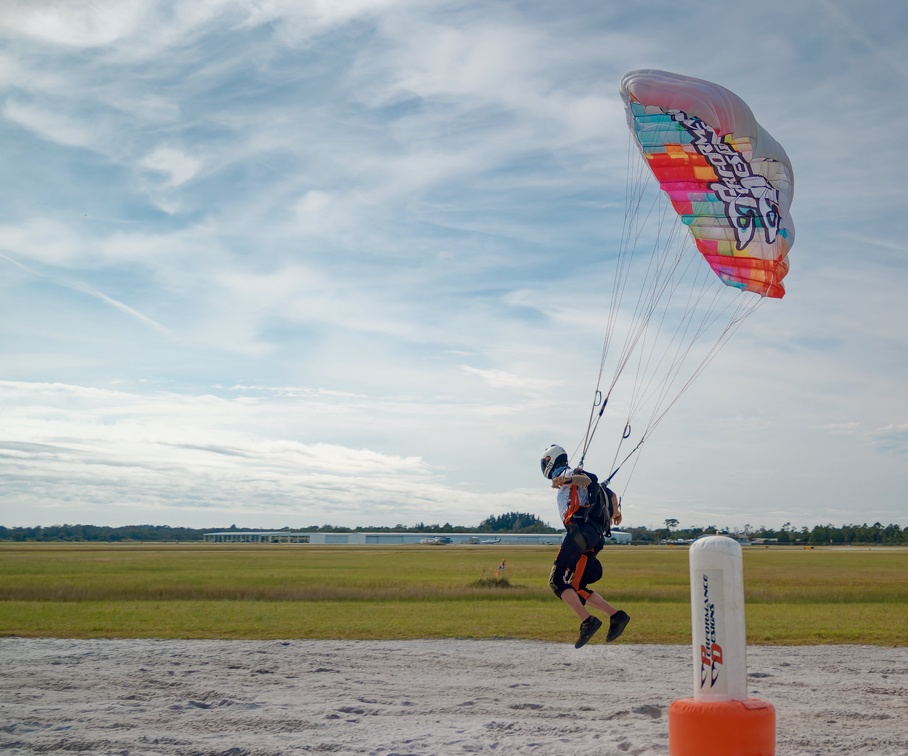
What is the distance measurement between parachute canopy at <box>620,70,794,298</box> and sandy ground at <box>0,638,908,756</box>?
15.9 feet

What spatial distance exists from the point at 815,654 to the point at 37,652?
11.3 metres

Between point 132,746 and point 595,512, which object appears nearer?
point 132,746

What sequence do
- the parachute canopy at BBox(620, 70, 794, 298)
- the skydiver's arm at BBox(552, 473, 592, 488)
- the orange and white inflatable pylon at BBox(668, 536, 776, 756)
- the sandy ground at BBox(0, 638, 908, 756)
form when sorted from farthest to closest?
the parachute canopy at BBox(620, 70, 794, 298) → the skydiver's arm at BBox(552, 473, 592, 488) → the sandy ground at BBox(0, 638, 908, 756) → the orange and white inflatable pylon at BBox(668, 536, 776, 756)

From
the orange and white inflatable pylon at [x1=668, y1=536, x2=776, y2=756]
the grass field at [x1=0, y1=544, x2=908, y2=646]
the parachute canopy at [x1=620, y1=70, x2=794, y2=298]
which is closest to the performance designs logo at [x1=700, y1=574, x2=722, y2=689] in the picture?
the orange and white inflatable pylon at [x1=668, y1=536, x2=776, y2=756]

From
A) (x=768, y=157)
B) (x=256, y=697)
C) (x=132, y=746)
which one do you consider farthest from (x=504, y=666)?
(x=768, y=157)

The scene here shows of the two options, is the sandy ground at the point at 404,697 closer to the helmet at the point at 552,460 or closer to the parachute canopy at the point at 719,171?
the helmet at the point at 552,460

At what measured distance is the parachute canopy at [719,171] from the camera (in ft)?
→ 33.4

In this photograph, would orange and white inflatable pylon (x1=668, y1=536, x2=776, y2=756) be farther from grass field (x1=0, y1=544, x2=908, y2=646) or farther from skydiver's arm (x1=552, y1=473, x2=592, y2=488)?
grass field (x1=0, y1=544, x2=908, y2=646)

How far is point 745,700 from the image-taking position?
5867mm

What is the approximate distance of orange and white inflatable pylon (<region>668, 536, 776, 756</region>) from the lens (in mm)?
5758

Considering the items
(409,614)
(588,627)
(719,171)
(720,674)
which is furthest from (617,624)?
(409,614)

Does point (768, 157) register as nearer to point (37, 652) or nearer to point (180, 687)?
point (180, 687)

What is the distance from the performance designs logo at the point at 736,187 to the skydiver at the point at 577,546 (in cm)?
353

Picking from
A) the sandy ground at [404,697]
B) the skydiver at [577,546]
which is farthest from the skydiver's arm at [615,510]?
the sandy ground at [404,697]
